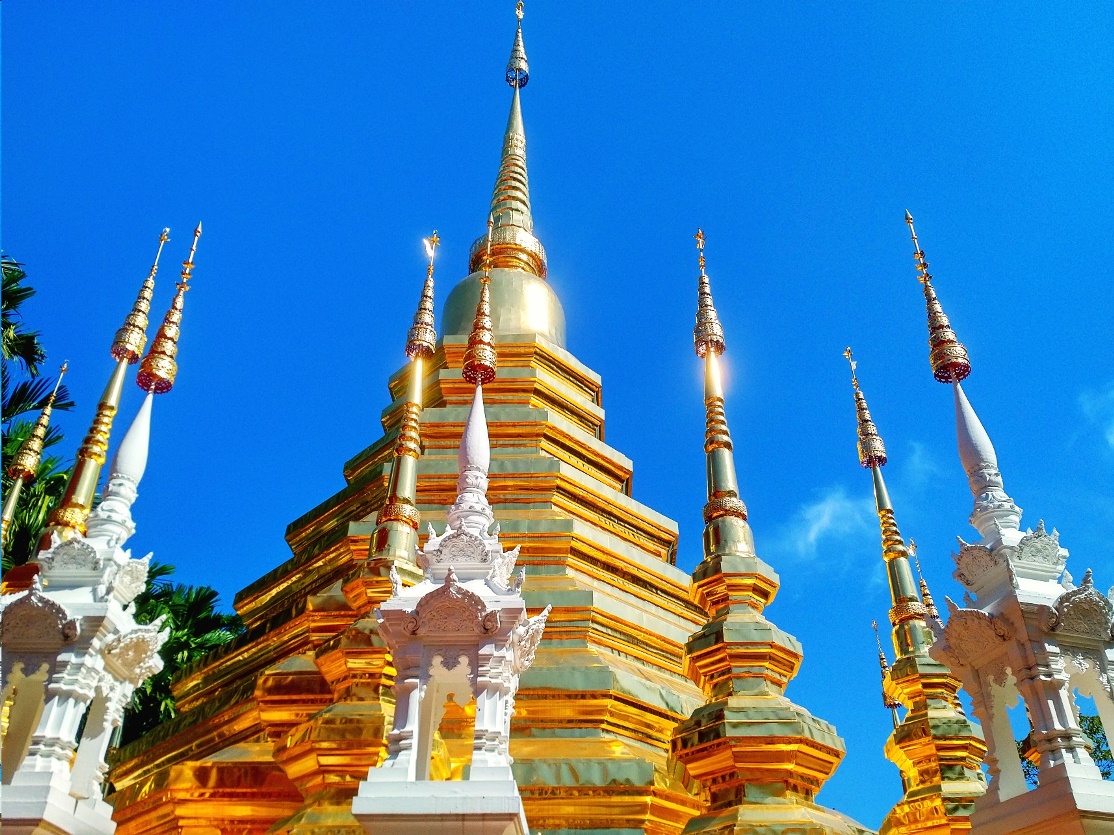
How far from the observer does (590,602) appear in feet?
32.6

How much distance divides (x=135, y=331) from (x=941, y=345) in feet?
24.7

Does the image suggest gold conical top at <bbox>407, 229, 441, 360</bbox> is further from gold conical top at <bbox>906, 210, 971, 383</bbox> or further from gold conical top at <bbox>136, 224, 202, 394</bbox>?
gold conical top at <bbox>906, 210, 971, 383</bbox>

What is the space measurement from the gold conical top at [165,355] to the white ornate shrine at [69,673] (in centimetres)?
243

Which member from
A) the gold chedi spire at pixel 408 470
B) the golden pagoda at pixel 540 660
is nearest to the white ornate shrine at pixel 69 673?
the golden pagoda at pixel 540 660

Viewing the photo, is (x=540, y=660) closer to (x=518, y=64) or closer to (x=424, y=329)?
(x=424, y=329)

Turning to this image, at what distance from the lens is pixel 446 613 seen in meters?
5.90

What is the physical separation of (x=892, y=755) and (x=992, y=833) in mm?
4465

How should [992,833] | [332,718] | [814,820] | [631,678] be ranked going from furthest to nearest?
[631,678]
[332,718]
[814,820]
[992,833]

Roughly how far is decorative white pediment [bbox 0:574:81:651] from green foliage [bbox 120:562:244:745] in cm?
974

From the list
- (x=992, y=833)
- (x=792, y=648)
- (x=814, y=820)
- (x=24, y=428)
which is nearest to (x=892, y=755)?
(x=792, y=648)

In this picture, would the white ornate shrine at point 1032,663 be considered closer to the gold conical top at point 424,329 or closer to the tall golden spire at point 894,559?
the tall golden spire at point 894,559

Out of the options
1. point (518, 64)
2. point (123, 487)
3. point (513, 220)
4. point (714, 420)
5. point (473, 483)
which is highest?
point (518, 64)

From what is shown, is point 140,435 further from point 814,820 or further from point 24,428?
point 24,428

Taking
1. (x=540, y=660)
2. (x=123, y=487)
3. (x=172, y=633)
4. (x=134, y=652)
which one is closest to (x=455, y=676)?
(x=134, y=652)
